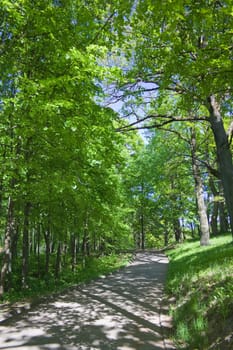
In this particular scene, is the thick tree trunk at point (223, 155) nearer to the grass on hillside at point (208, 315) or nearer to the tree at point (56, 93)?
the grass on hillside at point (208, 315)

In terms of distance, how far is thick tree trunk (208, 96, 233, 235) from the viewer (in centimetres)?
805

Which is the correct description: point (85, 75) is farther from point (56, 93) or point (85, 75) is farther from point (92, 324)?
point (92, 324)

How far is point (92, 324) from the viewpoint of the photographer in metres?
6.52

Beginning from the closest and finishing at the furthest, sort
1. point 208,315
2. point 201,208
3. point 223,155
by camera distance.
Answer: point 208,315 → point 223,155 → point 201,208

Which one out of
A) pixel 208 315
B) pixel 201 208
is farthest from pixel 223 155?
pixel 201 208

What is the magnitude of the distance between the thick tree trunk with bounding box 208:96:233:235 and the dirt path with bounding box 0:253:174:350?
135 inches

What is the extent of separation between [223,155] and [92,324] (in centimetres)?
543

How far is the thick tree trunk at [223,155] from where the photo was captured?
8055 mm

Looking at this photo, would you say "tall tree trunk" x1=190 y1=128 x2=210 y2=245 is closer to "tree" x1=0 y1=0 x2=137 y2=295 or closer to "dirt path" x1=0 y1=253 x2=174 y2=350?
"dirt path" x1=0 y1=253 x2=174 y2=350

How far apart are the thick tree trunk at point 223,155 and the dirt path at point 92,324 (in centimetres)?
342

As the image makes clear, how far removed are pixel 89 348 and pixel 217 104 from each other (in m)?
7.28

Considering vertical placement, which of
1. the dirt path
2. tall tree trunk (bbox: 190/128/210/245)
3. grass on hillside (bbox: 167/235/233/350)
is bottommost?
the dirt path

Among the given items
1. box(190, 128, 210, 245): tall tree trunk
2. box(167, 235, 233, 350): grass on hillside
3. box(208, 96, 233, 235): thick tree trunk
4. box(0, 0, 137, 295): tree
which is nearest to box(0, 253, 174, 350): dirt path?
box(167, 235, 233, 350): grass on hillside

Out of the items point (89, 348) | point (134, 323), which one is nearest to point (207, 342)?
point (89, 348)
